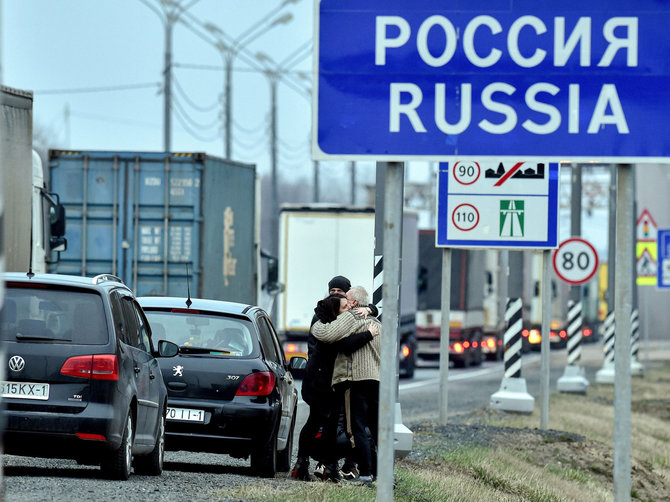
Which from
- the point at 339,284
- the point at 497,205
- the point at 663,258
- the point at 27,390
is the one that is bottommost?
the point at 27,390

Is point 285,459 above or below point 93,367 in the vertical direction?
below

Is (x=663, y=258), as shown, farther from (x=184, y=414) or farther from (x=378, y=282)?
(x=184, y=414)

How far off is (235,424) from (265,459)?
357 millimetres

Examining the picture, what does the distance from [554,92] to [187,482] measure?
5336 millimetres

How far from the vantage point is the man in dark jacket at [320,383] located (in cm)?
1144

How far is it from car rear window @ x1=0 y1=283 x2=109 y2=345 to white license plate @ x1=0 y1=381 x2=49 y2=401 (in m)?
0.28

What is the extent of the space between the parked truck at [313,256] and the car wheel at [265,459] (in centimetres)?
1747

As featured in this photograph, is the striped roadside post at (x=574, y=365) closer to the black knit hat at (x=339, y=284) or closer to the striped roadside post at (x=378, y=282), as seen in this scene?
the striped roadside post at (x=378, y=282)

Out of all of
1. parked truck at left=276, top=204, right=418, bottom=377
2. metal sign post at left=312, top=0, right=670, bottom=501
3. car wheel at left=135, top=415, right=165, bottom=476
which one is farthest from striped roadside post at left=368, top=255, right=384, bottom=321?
parked truck at left=276, top=204, right=418, bottom=377

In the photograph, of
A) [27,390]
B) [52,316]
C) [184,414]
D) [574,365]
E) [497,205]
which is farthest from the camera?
[574,365]

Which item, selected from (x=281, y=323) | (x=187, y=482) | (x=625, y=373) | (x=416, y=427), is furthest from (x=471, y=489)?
(x=281, y=323)

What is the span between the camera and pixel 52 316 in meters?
10.1

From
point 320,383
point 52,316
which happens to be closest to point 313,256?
point 320,383

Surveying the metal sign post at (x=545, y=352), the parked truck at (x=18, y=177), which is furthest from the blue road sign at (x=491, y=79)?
the metal sign post at (x=545, y=352)
